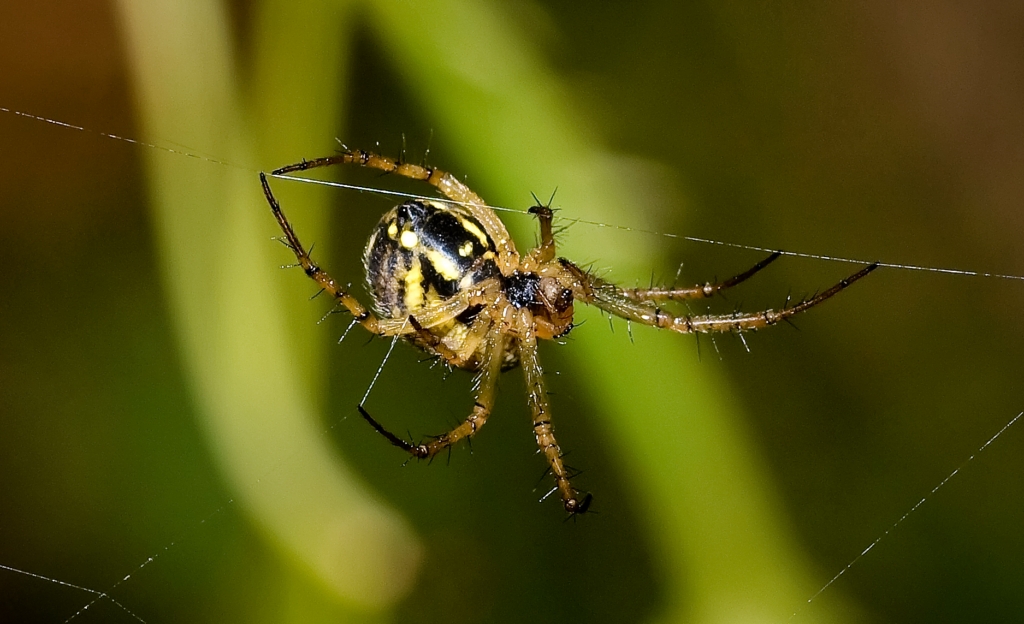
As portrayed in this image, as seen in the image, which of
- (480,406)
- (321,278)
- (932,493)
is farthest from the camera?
(932,493)

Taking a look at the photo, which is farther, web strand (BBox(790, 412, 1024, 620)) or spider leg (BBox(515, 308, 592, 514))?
web strand (BBox(790, 412, 1024, 620))

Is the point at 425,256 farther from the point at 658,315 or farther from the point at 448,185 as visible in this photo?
the point at 658,315

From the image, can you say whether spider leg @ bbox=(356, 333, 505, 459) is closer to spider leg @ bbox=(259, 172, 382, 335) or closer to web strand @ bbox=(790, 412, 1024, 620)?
spider leg @ bbox=(259, 172, 382, 335)

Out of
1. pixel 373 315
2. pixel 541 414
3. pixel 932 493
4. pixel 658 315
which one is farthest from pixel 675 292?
pixel 932 493

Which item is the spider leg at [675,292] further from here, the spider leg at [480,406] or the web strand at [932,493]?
the web strand at [932,493]

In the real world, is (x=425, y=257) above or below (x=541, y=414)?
above

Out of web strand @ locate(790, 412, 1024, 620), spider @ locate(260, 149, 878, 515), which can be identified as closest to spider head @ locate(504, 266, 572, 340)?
spider @ locate(260, 149, 878, 515)
